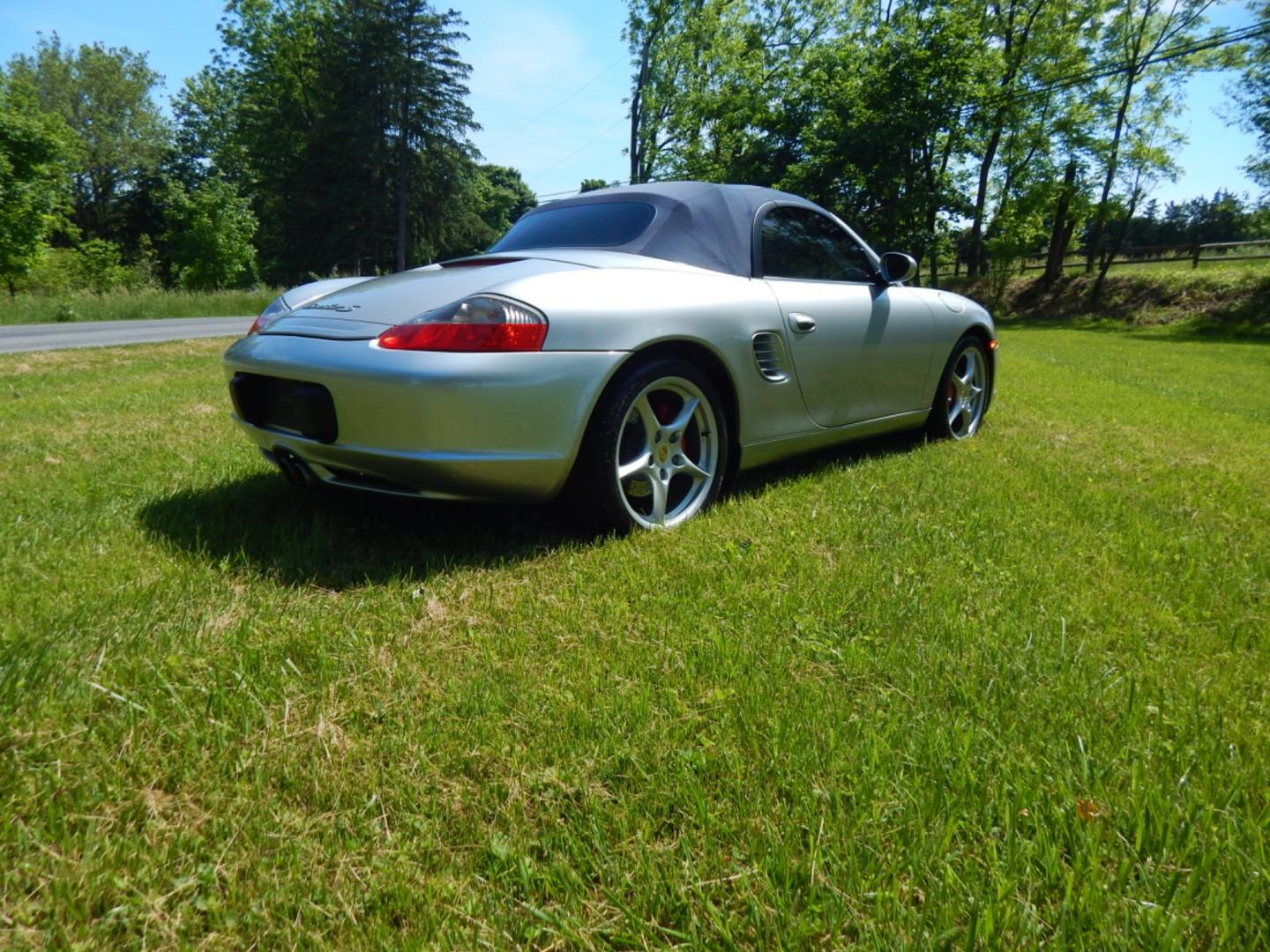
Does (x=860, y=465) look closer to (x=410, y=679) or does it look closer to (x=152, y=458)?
Result: (x=410, y=679)

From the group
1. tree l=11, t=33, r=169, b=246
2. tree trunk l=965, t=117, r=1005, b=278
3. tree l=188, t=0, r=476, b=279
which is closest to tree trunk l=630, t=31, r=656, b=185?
tree l=188, t=0, r=476, b=279

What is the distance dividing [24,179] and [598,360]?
32617mm

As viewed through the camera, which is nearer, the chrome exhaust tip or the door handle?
the chrome exhaust tip

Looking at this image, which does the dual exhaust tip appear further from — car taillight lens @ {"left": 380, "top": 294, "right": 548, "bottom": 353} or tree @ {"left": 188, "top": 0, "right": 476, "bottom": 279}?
tree @ {"left": 188, "top": 0, "right": 476, "bottom": 279}

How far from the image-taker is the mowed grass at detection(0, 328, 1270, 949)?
1.17 m

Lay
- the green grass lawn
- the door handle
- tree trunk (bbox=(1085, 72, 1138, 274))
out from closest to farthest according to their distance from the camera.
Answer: the door handle → the green grass lawn → tree trunk (bbox=(1085, 72, 1138, 274))

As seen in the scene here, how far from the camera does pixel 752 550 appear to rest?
2.67m

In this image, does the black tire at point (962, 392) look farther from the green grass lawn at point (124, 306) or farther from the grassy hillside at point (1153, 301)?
the grassy hillside at point (1153, 301)

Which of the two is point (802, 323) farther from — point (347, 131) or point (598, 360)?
point (347, 131)

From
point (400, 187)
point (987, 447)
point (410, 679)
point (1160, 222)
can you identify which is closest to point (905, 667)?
point (410, 679)

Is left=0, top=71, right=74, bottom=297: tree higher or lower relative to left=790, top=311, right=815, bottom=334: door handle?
higher

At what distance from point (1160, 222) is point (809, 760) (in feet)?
272

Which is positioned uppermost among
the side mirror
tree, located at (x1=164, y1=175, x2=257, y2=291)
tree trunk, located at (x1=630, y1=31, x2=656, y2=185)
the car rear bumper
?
tree trunk, located at (x1=630, y1=31, x2=656, y2=185)

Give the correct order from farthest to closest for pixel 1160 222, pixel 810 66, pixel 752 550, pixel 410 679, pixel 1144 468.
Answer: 1. pixel 1160 222
2. pixel 810 66
3. pixel 1144 468
4. pixel 752 550
5. pixel 410 679
